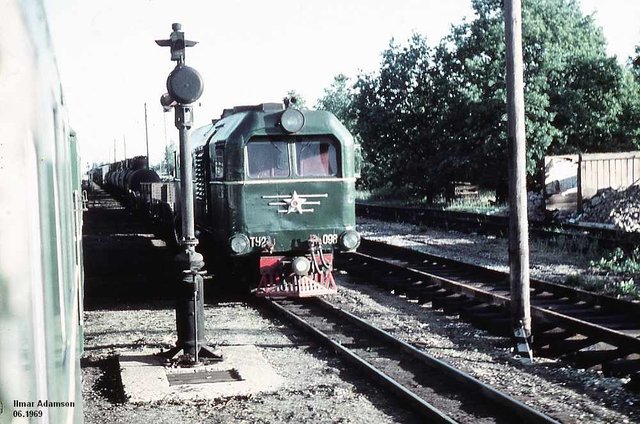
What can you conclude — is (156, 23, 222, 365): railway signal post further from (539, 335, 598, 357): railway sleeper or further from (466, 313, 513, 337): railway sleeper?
(539, 335, 598, 357): railway sleeper

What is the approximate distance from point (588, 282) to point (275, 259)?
5.25 m

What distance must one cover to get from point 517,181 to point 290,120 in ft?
12.1

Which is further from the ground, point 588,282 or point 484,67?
point 484,67

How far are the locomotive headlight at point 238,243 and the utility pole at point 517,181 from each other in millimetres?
3915

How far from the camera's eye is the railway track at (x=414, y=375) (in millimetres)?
5609

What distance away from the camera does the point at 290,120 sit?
1013 centimetres

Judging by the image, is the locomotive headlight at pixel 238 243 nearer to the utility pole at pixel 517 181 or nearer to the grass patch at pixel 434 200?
the utility pole at pixel 517 181

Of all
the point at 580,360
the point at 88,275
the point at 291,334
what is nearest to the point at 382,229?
the point at 88,275

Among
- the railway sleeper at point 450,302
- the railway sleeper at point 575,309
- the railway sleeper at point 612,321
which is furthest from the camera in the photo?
the railway sleeper at point 450,302

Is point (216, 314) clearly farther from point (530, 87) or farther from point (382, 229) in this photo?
point (530, 87)

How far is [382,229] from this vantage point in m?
22.9

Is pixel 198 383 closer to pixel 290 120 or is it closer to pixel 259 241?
pixel 259 241

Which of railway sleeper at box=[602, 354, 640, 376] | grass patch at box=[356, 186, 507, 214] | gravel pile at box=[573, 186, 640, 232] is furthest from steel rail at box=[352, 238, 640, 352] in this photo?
grass patch at box=[356, 186, 507, 214]

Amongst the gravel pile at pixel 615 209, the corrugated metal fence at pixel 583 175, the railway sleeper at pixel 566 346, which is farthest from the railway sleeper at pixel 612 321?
the corrugated metal fence at pixel 583 175
